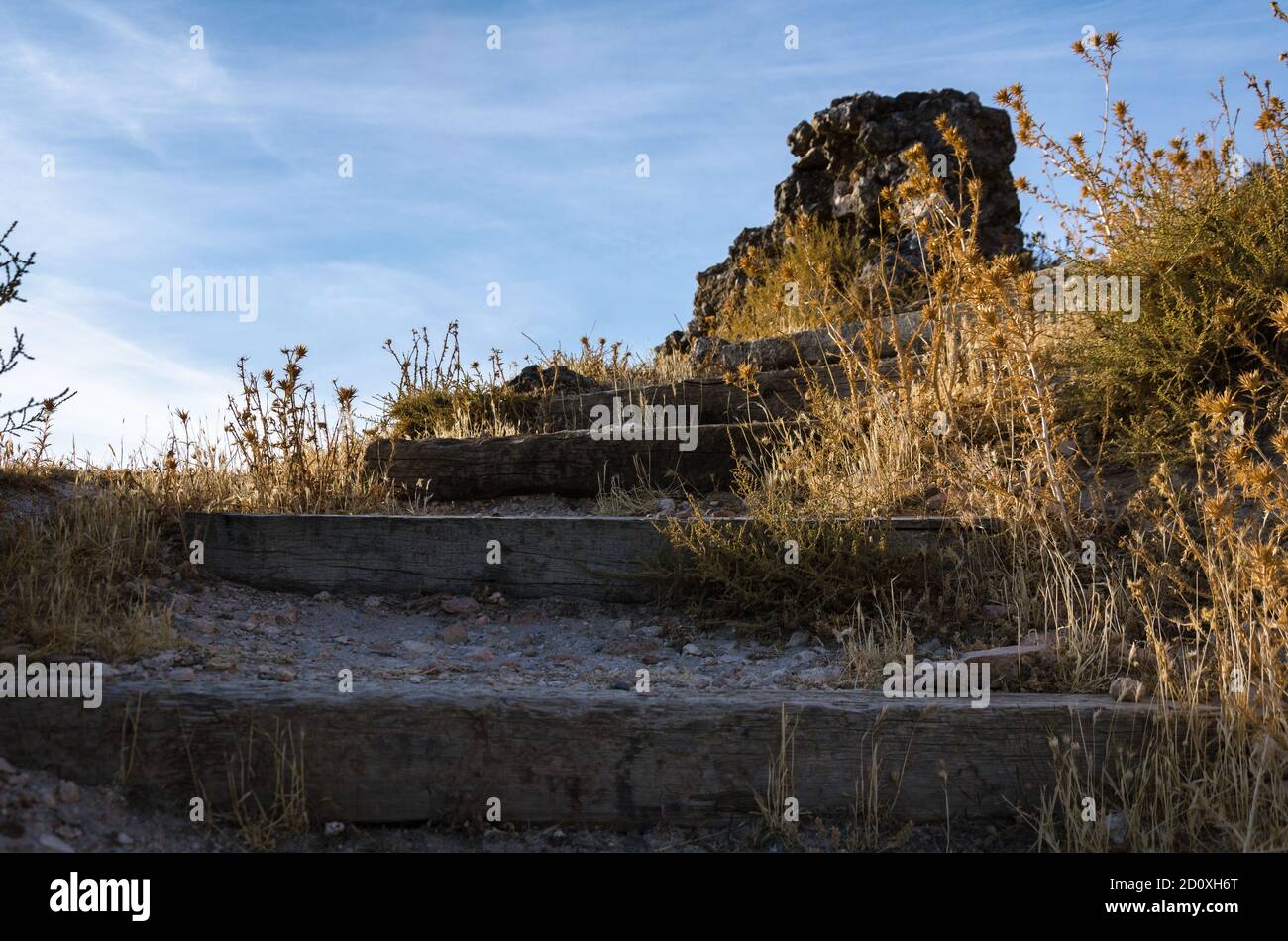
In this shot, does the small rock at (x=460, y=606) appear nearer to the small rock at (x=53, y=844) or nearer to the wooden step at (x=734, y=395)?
the small rock at (x=53, y=844)

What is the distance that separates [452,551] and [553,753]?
6.86ft

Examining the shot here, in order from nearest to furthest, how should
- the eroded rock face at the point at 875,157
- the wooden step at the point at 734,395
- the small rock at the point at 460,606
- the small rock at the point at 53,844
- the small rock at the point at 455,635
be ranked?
the small rock at the point at 53,844, the small rock at the point at 455,635, the small rock at the point at 460,606, the wooden step at the point at 734,395, the eroded rock face at the point at 875,157

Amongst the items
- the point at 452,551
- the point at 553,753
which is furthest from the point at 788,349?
the point at 553,753

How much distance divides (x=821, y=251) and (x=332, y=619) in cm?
738

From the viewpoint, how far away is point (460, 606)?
186 inches

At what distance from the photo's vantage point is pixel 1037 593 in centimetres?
414

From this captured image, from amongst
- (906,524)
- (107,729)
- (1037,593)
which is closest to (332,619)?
(107,729)

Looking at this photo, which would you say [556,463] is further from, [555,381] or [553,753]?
[553,753]

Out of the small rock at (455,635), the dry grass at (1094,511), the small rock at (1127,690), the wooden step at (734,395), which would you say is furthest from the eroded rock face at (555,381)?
the small rock at (1127,690)

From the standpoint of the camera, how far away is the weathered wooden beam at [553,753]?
2973 mm

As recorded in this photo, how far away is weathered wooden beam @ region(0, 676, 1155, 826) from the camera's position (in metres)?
2.97

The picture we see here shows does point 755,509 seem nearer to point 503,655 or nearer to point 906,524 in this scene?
point 906,524

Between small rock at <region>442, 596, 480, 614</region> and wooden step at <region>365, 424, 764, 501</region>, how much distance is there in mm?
1573

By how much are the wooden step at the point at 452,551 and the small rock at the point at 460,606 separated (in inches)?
4.7
